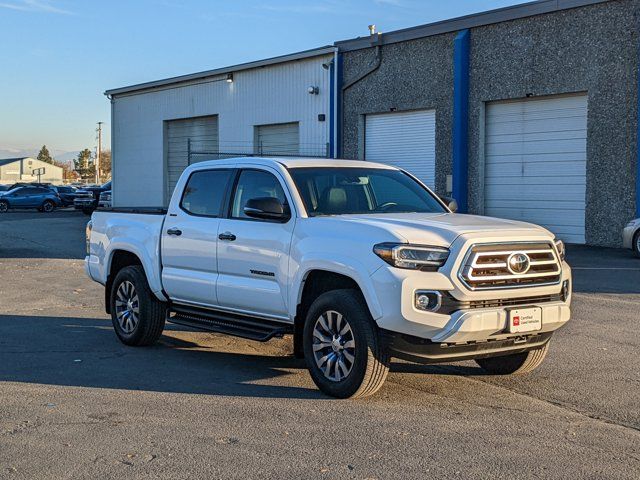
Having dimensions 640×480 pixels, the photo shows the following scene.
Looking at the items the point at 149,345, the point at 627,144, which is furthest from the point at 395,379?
the point at 627,144

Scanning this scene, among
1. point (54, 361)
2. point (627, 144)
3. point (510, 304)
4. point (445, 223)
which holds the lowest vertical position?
point (54, 361)

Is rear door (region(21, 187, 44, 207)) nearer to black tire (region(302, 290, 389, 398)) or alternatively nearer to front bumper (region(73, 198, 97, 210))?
front bumper (region(73, 198, 97, 210))

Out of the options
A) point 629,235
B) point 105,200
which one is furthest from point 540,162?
point 105,200

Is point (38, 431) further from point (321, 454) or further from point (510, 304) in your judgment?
point (510, 304)

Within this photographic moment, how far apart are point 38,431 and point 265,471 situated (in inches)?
71.0

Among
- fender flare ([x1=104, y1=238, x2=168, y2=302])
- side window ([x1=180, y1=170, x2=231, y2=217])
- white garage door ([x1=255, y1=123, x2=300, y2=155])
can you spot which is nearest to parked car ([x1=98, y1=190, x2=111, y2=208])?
white garage door ([x1=255, y1=123, x2=300, y2=155])

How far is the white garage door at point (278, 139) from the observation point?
3244 centimetres

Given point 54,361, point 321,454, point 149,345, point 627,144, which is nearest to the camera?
point 321,454

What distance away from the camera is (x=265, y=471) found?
5.14 meters

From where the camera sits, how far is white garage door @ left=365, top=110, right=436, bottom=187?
89.5 feet

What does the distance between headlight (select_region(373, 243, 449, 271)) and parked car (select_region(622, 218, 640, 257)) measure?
46.4 feet

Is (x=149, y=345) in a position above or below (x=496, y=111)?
below

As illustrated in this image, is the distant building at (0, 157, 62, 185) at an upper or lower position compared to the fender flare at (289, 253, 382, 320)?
upper

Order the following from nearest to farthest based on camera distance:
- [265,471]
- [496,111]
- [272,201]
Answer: [265,471] < [272,201] < [496,111]
